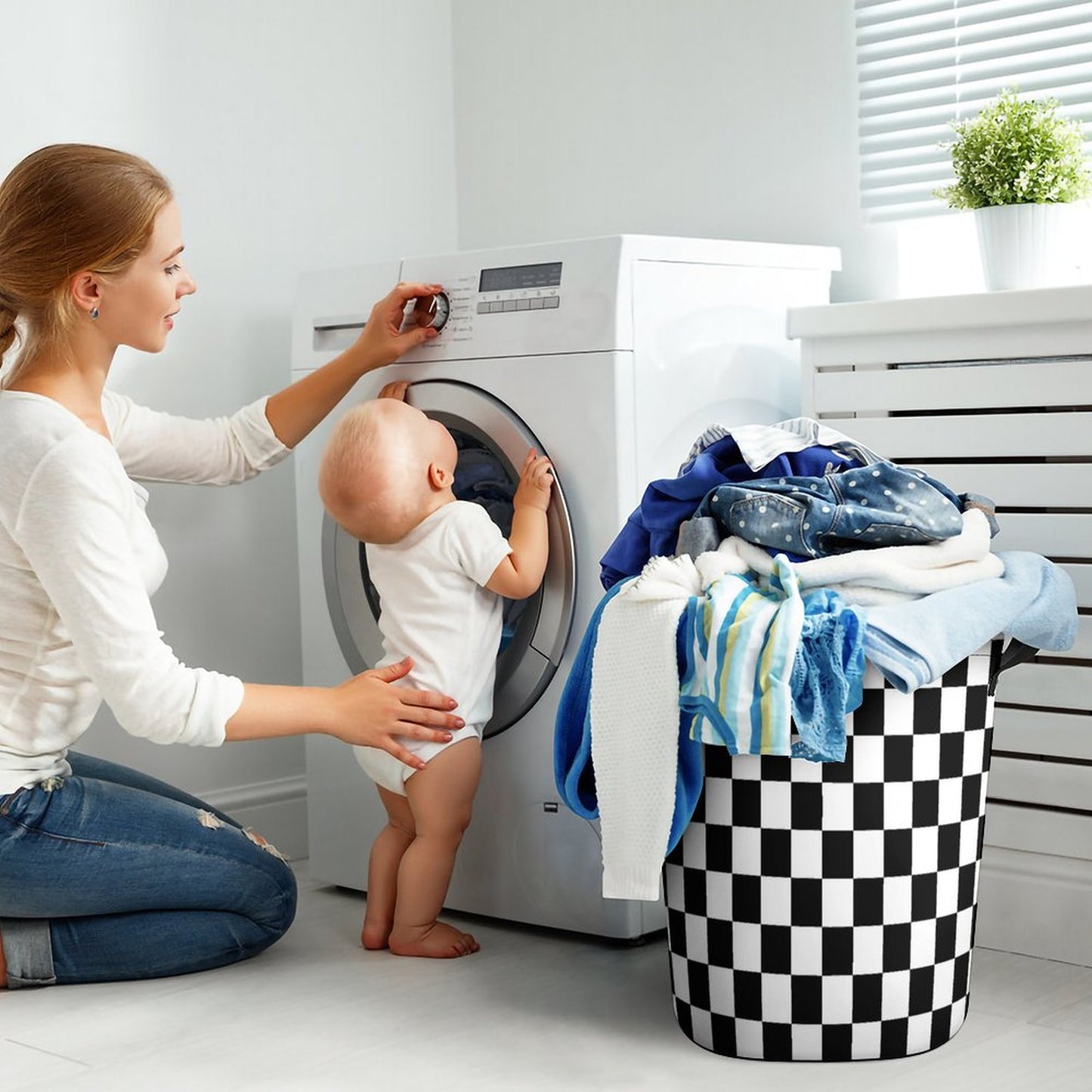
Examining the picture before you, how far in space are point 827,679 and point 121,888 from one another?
977 mm

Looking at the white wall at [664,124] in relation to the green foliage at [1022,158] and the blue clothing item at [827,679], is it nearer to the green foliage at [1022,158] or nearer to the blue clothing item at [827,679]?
the green foliage at [1022,158]

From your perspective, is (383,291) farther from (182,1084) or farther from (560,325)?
(182,1084)

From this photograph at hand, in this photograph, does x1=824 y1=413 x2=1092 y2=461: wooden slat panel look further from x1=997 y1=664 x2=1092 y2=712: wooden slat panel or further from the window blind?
the window blind

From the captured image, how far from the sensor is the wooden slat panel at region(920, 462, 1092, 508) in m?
1.83

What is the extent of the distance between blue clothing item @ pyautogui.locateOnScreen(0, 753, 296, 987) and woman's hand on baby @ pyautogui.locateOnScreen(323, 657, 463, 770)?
299 mm

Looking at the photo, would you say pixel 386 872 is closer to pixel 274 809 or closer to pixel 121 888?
pixel 121 888

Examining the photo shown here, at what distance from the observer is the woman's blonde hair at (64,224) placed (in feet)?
5.69

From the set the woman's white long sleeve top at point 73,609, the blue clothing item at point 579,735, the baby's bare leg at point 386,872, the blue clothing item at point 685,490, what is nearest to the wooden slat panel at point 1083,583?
the blue clothing item at point 685,490

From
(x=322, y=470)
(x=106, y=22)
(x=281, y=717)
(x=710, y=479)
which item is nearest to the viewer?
(x=710, y=479)

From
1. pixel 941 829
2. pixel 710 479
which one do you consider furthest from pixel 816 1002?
pixel 710 479

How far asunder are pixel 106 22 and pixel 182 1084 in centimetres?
166

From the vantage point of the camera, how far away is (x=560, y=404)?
197 cm

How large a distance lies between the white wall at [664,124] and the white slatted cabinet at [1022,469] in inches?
15.8

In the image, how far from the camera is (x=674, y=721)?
149 cm
